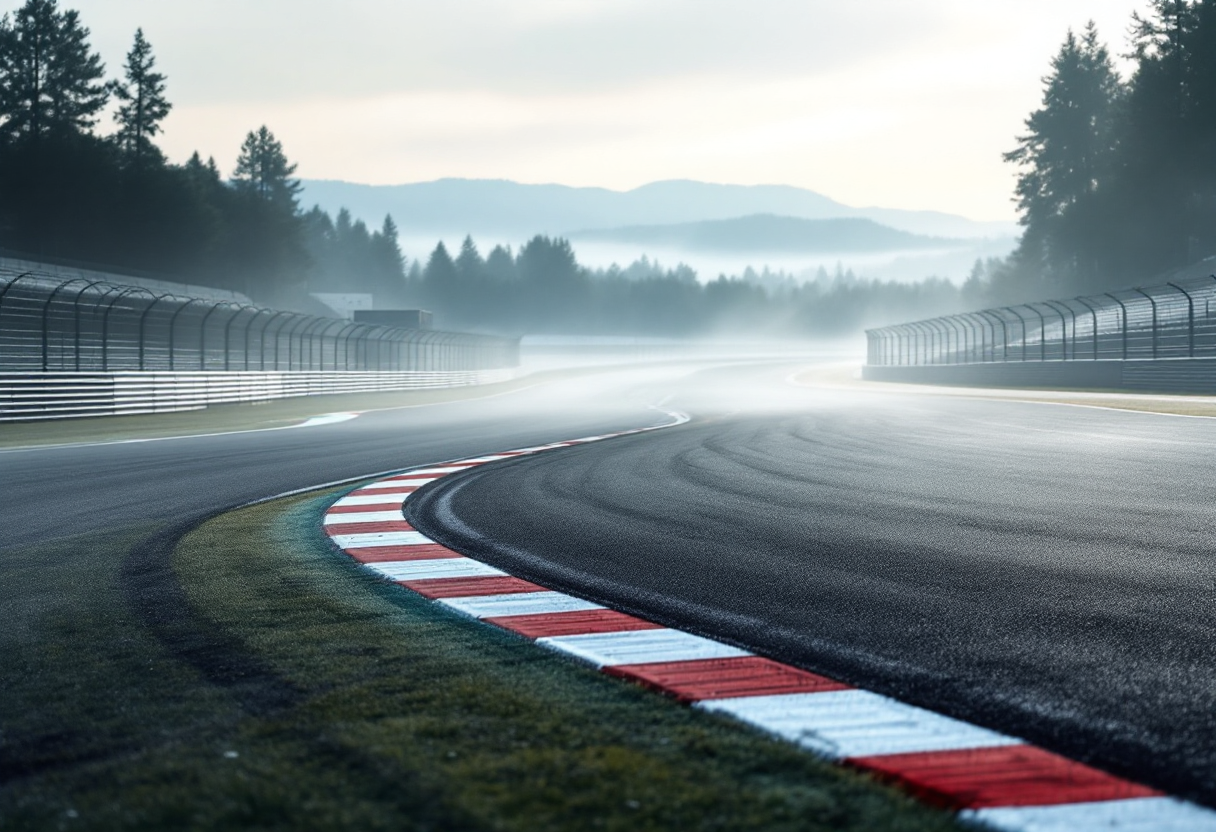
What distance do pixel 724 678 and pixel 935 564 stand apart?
231 cm

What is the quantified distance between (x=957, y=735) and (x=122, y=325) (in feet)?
123

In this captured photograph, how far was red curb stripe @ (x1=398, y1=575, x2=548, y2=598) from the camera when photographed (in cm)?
493

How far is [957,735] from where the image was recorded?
2912mm

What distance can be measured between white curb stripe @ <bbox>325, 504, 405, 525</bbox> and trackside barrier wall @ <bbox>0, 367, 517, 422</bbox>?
15.1m

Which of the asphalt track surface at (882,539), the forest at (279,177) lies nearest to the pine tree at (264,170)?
the forest at (279,177)

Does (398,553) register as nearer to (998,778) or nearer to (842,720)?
(842,720)

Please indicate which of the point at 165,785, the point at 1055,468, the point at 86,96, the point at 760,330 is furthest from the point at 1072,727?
the point at 760,330

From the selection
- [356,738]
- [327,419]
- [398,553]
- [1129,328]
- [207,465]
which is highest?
[1129,328]

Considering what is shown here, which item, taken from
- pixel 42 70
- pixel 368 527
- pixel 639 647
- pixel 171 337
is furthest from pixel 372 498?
pixel 42 70

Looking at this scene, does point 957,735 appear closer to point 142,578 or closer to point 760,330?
point 142,578

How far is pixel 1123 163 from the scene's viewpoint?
6600cm


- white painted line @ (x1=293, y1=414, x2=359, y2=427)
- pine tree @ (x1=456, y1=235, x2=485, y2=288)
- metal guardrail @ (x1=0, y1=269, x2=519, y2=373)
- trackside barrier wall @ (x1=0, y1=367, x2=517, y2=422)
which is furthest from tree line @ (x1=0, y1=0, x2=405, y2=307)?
pine tree @ (x1=456, y1=235, x2=485, y2=288)

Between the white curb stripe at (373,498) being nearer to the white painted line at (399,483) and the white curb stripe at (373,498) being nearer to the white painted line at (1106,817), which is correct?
the white painted line at (399,483)

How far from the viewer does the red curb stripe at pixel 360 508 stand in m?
7.84
